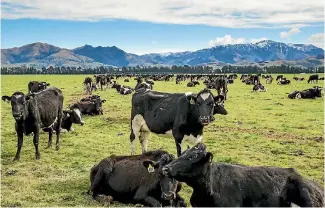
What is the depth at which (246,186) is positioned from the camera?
8797 millimetres

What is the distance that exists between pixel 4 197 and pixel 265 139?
12727 mm

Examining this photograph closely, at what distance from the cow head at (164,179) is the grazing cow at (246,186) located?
917mm

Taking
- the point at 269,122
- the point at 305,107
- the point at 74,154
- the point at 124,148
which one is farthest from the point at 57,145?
the point at 305,107

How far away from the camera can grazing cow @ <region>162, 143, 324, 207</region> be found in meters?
8.12

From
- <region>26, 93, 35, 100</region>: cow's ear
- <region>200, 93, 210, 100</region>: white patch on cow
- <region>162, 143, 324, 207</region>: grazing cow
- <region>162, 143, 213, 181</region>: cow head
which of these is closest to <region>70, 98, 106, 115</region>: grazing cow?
<region>26, 93, 35, 100</region>: cow's ear

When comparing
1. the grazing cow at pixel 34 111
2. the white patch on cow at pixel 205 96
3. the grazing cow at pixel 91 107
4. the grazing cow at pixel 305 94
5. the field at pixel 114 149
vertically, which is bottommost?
the field at pixel 114 149

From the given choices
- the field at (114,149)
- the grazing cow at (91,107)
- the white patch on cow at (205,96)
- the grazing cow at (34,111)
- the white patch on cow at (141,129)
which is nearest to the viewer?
the field at (114,149)

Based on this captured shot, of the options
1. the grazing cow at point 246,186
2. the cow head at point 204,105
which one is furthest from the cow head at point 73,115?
the grazing cow at point 246,186

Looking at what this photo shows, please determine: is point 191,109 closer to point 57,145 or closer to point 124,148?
point 124,148

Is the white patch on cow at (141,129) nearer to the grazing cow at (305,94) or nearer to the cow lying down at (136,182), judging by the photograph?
the cow lying down at (136,182)

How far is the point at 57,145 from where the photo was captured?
17.8 metres

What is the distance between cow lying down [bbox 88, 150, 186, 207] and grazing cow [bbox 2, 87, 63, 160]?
5.10m

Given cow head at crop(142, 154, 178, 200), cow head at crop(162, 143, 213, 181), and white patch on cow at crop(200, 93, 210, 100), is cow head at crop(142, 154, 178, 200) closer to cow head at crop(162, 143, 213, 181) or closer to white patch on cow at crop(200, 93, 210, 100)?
cow head at crop(162, 143, 213, 181)

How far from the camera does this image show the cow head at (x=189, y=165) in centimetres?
776
